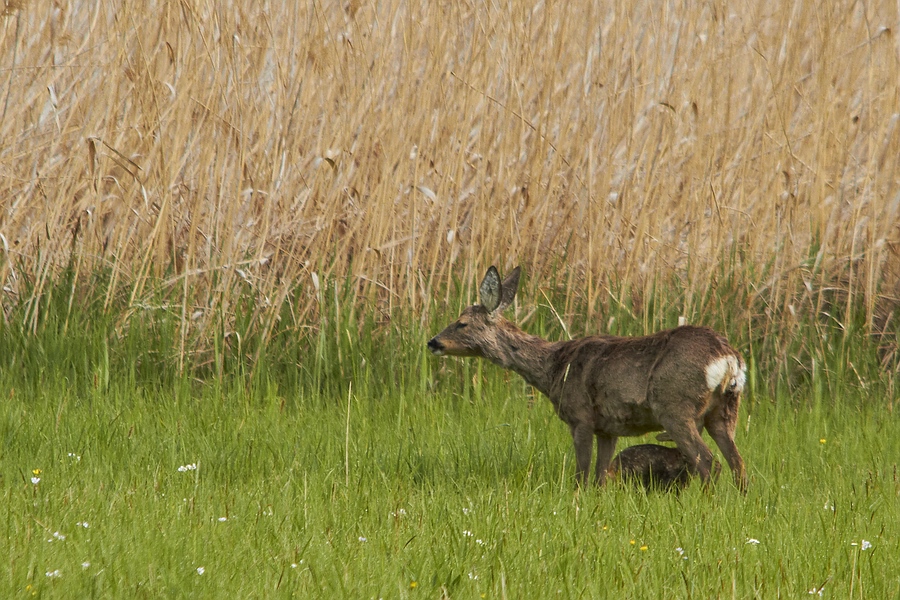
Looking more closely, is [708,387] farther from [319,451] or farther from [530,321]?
[530,321]

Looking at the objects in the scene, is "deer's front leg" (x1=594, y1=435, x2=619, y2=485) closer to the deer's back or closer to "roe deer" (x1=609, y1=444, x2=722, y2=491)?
the deer's back

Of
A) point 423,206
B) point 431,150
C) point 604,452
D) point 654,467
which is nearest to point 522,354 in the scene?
point 604,452

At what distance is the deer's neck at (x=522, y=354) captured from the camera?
18.9 ft

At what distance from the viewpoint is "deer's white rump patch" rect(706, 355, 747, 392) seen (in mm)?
4793

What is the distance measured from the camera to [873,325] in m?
7.18

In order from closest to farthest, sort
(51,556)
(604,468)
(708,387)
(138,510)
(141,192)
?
(51,556), (138,510), (708,387), (604,468), (141,192)

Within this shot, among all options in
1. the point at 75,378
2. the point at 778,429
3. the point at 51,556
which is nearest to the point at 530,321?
the point at 778,429

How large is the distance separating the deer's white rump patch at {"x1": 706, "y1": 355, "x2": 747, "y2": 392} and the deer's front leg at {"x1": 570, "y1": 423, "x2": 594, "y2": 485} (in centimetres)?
65

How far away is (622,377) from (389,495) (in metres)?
1.23

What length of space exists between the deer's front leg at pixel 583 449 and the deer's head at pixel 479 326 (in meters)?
0.82

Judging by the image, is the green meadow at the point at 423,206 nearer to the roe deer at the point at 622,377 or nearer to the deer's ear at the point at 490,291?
the roe deer at the point at 622,377

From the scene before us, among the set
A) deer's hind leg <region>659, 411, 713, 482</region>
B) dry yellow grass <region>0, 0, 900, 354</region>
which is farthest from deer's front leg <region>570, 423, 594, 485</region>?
dry yellow grass <region>0, 0, 900, 354</region>

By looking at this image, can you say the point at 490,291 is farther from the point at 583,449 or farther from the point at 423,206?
the point at 423,206

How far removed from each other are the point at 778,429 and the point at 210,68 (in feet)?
13.9
